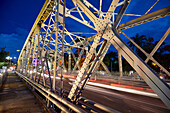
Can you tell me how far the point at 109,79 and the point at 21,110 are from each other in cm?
1442

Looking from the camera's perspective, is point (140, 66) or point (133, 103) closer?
point (140, 66)

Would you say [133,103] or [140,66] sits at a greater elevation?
[140,66]

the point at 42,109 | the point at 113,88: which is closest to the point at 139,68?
the point at 42,109

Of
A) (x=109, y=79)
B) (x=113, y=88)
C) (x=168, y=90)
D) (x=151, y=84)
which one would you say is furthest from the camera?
(x=109, y=79)

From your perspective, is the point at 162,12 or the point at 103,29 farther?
the point at 162,12

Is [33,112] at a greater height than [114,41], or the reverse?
[114,41]

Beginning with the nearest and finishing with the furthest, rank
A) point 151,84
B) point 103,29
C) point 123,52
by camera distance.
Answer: point 151,84 → point 123,52 → point 103,29

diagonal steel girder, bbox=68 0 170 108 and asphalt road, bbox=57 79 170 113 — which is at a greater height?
diagonal steel girder, bbox=68 0 170 108

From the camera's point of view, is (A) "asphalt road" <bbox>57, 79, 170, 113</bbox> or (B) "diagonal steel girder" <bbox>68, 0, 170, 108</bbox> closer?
(B) "diagonal steel girder" <bbox>68, 0, 170, 108</bbox>

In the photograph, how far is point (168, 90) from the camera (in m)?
1.86

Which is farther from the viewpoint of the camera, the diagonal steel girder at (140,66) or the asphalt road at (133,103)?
the asphalt road at (133,103)

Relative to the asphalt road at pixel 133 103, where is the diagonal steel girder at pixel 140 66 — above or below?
above

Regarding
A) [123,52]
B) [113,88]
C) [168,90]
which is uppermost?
[123,52]

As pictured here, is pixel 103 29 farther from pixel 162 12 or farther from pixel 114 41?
A: pixel 162 12
